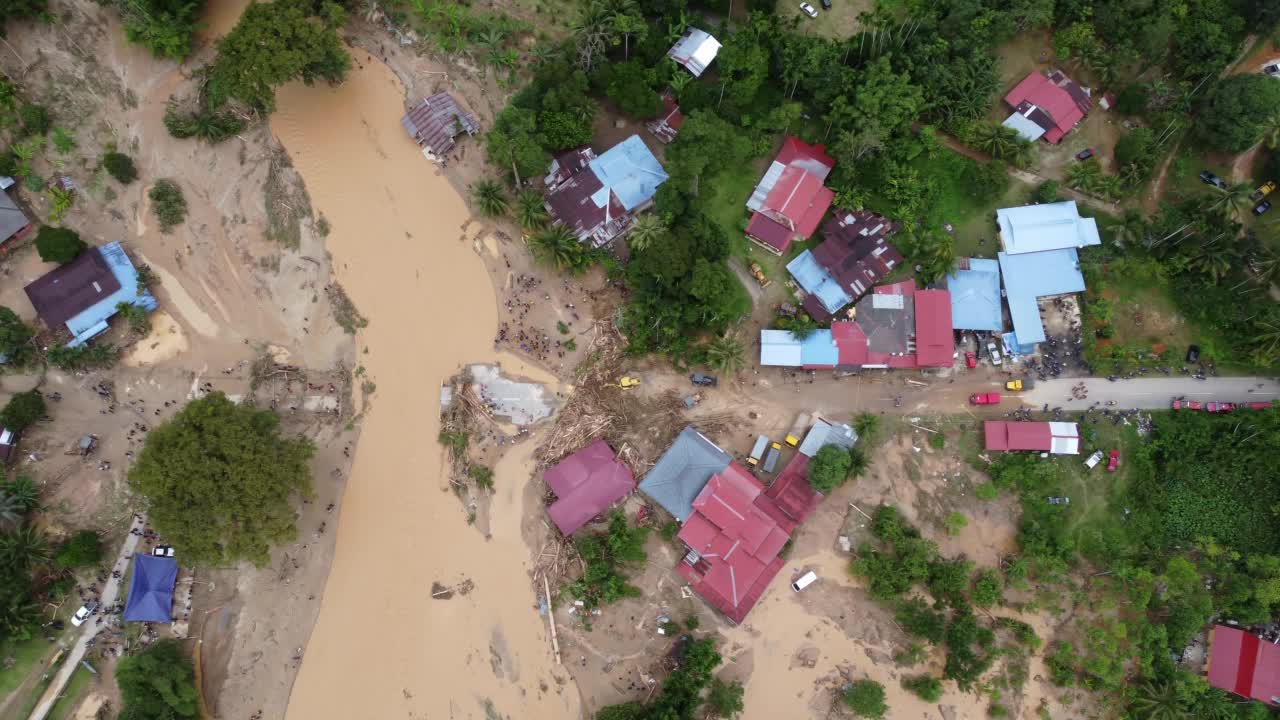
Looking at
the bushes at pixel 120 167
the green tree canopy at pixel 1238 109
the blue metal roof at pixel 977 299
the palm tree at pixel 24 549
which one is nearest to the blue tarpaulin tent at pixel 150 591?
the palm tree at pixel 24 549

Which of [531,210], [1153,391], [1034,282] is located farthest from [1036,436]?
[531,210]

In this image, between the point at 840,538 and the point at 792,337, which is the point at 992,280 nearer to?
the point at 792,337

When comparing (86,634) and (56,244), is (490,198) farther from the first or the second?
(86,634)

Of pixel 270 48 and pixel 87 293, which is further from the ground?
pixel 270 48

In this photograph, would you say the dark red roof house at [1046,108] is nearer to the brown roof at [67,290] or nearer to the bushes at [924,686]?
the bushes at [924,686]

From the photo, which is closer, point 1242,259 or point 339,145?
point 1242,259

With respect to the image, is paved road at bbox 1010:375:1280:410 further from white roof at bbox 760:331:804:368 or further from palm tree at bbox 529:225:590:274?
palm tree at bbox 529:225:590:274

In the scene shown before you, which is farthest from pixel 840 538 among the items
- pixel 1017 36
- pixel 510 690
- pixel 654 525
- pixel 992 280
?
pixel 1017 36
